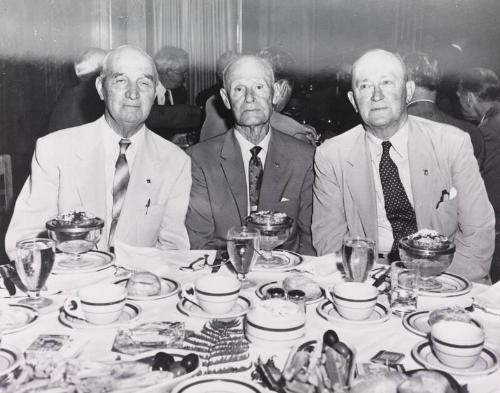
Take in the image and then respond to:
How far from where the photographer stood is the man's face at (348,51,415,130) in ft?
8.39

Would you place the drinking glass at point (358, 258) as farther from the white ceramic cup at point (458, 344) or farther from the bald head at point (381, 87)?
the bald head at point (381, 87)

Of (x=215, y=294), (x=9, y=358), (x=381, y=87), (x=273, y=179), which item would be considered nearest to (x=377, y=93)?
(x=381, y=87)

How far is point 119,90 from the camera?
2.70m

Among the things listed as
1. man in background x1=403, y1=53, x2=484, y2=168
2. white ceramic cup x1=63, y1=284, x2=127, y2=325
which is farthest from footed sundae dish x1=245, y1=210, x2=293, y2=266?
man in background x1=403, y1=53, x2=484, y2=168

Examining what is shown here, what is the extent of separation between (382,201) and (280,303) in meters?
1.49

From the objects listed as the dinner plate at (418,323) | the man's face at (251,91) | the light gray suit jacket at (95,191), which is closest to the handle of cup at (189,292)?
the dinner plate at (418,323)

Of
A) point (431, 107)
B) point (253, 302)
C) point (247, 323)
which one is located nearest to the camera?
point (247, 323)

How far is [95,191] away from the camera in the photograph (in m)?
2.59

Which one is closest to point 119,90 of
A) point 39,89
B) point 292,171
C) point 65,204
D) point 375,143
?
point 65,204

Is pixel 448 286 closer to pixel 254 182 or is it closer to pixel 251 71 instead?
pixel 254 182

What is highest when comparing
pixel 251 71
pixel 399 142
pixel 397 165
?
pixel 251 71

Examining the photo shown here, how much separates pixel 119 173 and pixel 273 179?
859mm

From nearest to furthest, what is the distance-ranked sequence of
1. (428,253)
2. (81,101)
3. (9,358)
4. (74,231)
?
(9,358)
(428,253)
(74,231)
(81,101)

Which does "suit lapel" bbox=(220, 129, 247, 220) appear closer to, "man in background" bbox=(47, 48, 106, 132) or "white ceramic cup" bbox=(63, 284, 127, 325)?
"white ceramic cup" bbox=(63, 284, 127, 325)
